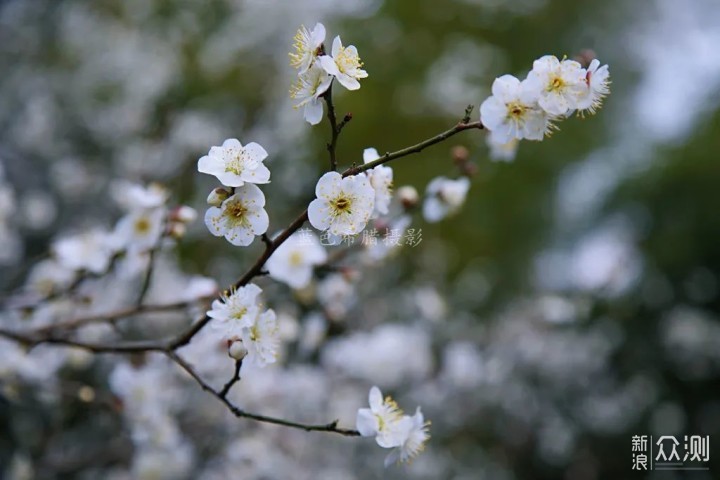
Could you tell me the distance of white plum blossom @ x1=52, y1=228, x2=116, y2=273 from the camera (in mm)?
1733

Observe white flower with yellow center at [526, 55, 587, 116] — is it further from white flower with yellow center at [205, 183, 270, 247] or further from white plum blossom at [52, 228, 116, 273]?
white plum blossom at [52, 228, 116, 273]

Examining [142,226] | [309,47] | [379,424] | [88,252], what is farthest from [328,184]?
[88,252]

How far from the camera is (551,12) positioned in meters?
5.52

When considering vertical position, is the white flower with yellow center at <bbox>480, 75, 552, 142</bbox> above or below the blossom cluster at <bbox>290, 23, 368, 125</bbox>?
above

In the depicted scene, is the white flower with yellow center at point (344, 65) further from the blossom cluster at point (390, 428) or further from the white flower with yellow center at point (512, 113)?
the blossom cluster at point (390, 428)

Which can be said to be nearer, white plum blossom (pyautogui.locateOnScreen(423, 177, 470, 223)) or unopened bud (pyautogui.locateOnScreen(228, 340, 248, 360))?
unopened bud (pyautogui.locateOnScreen(228, 340, 248, 360))

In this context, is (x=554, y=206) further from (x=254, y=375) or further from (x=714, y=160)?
(x=254, y=375)

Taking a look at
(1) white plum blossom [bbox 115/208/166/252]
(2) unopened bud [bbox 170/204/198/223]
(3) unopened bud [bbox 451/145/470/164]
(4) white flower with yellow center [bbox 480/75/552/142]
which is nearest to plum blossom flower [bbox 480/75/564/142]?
(4) white flower with yellow center [bbox 480/75/552/142]

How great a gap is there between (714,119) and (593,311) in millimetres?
1828

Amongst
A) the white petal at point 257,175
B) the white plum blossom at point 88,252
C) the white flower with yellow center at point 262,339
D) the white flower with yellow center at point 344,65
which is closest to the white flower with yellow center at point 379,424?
the white flower with yellow center at point 262,339

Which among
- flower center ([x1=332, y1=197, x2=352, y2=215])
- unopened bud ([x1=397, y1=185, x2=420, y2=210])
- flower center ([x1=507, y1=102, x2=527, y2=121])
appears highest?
unopened bud ([x1=397, y1=185, x2=420, y2=210])

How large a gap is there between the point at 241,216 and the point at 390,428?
0.46 metres

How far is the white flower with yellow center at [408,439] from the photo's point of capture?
3.69ft

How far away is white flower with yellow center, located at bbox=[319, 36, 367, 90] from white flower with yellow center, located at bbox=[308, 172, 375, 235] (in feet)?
0.47
